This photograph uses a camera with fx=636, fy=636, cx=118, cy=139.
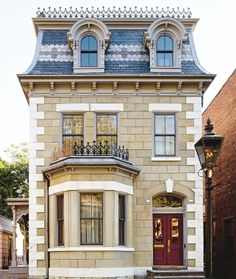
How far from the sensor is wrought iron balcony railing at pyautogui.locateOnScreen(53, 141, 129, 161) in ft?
77.4

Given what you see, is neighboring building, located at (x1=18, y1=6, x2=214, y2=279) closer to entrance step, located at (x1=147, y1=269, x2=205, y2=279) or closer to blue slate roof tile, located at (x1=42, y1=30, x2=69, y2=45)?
blue slate roof tile, located at (x1=42, y1=30, x2=69, y2=45)

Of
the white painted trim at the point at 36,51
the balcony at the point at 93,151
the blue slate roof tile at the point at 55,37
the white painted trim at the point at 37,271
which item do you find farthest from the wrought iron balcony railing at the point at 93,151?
the blue slate roof tile at the point at 55,37

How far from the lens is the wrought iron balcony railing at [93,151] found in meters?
23.6

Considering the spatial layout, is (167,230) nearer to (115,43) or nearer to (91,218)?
(91,218)

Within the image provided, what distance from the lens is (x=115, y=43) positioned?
25906mm

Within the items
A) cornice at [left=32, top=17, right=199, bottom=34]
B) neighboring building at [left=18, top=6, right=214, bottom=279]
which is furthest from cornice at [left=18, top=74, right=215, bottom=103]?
cornice at [left=32, top=17, right=199, bottom=34]

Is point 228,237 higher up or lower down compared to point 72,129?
lower down

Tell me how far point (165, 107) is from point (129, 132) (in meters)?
1.71

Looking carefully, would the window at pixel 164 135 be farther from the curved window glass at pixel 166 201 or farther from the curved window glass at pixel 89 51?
the curved window glass at pixel 89 51

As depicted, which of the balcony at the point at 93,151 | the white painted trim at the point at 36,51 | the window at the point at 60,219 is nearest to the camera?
the window at the point at 60,219

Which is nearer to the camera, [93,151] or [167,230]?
[93,151]

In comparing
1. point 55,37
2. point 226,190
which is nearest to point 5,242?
point 226,190

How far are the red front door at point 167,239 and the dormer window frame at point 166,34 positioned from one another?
585 cm

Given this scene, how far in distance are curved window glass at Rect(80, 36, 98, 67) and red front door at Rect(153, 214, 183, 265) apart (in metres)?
6.53
